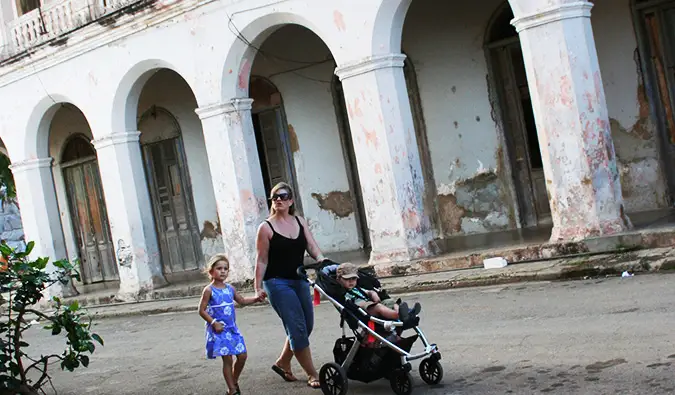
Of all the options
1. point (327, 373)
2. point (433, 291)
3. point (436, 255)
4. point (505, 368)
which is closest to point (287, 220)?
point (327, 373)

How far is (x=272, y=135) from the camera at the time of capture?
1702 centimetres

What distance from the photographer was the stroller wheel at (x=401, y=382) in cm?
632

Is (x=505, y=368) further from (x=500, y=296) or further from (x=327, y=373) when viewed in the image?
(x=500, y=296)

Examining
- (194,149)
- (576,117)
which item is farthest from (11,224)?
(576,117)

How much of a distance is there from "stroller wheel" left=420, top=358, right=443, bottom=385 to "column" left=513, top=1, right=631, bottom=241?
15.1 feet

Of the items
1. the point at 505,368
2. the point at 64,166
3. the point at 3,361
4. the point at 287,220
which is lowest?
the point at 505,368

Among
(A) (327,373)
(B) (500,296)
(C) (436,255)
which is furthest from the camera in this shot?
(C) (436,255)

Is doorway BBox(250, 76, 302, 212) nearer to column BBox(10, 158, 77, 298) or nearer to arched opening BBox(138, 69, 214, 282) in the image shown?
arched opening BBox(138, 69, 214, 282)

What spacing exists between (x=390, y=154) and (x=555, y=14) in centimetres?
278

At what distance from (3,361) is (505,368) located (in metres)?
3.67

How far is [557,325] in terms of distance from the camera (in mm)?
7785

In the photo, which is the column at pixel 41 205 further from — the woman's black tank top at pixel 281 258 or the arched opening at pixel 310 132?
the woman's black tank top at pixel 281 258

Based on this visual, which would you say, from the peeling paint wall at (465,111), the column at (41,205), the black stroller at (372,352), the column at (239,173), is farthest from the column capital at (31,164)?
the black stroller at (372,352)

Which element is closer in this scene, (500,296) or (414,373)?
(414,373)
